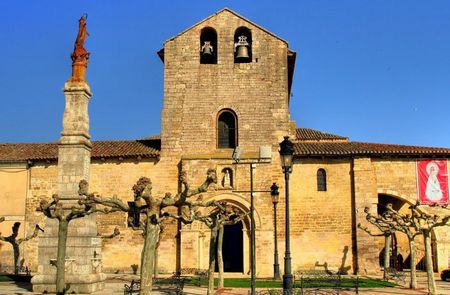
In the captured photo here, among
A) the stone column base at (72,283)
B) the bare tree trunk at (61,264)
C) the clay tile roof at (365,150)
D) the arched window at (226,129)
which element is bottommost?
the stone column base at (72,283)

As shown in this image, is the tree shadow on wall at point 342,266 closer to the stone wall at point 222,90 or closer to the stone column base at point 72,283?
the stone wall at point 222,90

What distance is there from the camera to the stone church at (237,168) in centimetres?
2917

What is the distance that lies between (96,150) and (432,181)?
1822 centimetres

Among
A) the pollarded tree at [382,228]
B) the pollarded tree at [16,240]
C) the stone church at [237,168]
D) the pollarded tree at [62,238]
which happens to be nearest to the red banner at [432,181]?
the stone church at [237,168]

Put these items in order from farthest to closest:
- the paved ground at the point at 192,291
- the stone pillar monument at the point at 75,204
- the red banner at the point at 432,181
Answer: the red banner at the point at 432,181 < the paved ground at the point at 192,291 < the stone pillar monument at the point at 75,204

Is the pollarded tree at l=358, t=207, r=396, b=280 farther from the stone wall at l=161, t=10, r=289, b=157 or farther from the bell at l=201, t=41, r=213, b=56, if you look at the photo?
the bell at l=201, t=41, r=213, b=56

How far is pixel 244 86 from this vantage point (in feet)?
101

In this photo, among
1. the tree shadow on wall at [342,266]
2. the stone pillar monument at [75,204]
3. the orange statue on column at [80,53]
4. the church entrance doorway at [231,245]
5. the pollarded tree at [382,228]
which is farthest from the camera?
the church entrance doorway at [231,245]

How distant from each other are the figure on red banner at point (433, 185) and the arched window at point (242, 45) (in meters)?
11.3

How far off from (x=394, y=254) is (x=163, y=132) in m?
16.2

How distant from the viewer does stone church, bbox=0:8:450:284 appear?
29172mm

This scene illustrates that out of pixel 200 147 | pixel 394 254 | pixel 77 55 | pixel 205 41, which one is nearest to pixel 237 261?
pixel 200 147

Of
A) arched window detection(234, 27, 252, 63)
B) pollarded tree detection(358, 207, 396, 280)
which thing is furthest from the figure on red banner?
arched window detection(234, 27, 252, 63)

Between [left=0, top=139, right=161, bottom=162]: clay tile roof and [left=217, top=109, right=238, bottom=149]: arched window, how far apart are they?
3.49 metres
